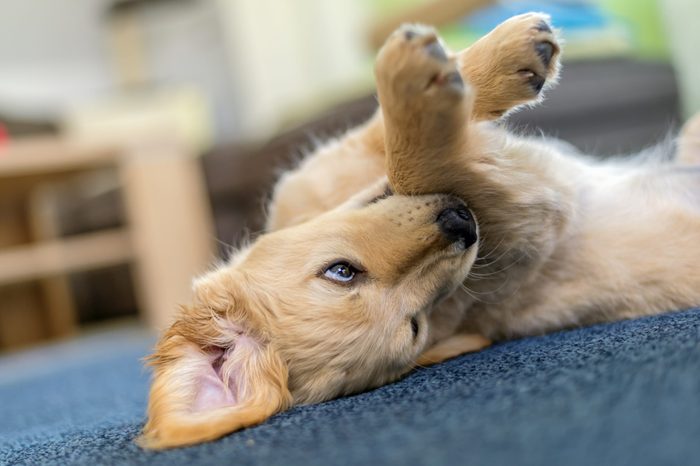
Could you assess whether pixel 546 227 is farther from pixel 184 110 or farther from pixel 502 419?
pixel 184 110

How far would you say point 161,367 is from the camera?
1061mm

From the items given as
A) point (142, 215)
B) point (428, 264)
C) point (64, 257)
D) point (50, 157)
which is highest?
point (50, 157)

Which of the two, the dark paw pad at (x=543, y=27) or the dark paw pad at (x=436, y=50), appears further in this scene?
the dark paw pad at (x=543, y=27)

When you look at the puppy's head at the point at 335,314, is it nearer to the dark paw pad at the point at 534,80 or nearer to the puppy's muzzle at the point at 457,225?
the puppy's muzzle at the point at 457,225

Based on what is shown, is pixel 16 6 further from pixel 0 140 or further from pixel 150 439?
pixel 150 439

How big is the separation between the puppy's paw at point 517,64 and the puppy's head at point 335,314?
7.2 inches

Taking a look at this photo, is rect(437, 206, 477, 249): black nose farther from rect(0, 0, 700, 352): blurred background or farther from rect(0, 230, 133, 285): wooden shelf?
rect(0, 230, 133, 285): wooden shelf

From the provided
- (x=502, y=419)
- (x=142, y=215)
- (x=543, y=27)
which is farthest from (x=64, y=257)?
(x=502, y=419)

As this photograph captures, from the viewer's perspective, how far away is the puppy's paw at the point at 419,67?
98 centimetres

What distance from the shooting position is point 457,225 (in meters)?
1.11

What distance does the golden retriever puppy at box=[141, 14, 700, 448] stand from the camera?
3.40 feet

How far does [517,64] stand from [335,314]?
0.47 meters

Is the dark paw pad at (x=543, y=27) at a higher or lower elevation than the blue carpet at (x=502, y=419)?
higher

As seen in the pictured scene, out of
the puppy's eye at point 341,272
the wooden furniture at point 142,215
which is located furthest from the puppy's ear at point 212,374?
the wooden furniture at point 142,215
